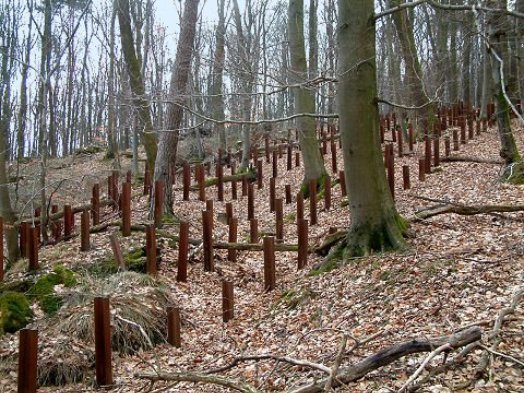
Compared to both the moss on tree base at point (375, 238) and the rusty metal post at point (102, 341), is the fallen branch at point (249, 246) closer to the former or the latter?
the moss on tree base at point (375, 238)

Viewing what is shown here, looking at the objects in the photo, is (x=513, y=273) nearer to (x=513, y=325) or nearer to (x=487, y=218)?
(x=513, y=325)

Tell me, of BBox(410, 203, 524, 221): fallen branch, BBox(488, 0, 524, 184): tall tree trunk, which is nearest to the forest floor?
A: BBox(410, 203, 524, 221): fallen branch

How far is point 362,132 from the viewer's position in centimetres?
692

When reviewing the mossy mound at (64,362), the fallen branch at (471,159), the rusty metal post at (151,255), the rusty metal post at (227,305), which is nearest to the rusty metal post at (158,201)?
the rusty metal post at (151,255)

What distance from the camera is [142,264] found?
833cm

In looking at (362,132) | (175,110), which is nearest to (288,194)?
(175,110)

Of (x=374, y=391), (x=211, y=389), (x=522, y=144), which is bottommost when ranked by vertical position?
(x=211, y=389)

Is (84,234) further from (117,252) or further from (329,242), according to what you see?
(329,242)

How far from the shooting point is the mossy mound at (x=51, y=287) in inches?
276

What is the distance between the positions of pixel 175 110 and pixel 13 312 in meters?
5.39

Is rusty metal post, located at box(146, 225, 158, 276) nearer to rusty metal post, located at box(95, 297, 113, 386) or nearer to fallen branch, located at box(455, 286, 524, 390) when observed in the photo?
rusty metal post, located at box(95, 297, 113, 386)

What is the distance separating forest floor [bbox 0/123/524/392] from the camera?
429cm

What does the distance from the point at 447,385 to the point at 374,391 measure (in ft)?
1.69

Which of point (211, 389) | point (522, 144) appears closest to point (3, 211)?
point (211, 389)
